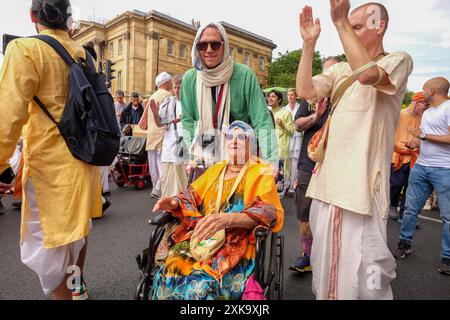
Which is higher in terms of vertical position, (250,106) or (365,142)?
(250,106)

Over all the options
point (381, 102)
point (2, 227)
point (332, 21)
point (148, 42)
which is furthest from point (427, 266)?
point (148, 42)

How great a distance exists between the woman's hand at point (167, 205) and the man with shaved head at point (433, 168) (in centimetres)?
291

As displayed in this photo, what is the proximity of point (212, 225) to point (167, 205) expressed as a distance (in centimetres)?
41

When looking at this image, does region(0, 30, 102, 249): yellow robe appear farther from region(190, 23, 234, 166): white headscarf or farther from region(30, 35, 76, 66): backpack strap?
region(190, 23, 234, 166): white headscarf

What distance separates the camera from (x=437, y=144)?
3471mm

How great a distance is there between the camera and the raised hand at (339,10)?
1.53 metres

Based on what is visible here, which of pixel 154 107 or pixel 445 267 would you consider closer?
pixel 445 267

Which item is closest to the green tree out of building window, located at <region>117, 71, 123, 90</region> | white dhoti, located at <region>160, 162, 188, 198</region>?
building window, located at <region>117, 71, 123, 90</region>

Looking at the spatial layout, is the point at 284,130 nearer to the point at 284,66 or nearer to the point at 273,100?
the point at 273,100

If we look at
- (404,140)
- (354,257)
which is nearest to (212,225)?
(354,257)

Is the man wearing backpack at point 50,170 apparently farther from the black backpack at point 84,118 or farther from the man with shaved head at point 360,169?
the man with shaved head at point 360,169

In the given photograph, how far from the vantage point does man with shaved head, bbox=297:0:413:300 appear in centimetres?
173

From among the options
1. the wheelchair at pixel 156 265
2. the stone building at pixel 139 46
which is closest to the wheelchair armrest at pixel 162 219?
the wheelchair at pixel 156 265

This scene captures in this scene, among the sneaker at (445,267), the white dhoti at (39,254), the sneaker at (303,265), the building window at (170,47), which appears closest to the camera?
the white dhoti at (39,254)
